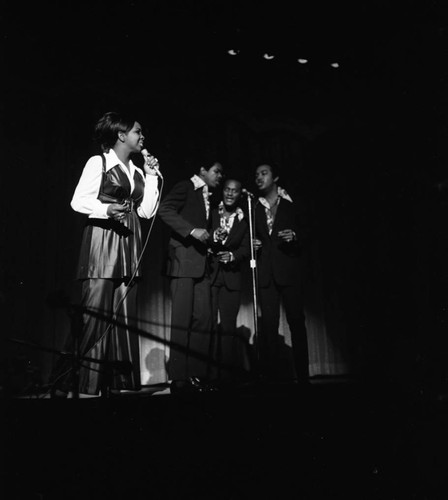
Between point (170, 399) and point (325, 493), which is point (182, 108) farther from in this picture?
point (325, 493)

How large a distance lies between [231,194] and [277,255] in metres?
0.55

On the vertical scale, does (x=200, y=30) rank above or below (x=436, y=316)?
above

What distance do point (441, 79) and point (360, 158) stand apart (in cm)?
124

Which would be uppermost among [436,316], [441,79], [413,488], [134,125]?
[441,79]

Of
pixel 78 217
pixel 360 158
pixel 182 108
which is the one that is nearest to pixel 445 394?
pixel 360 158

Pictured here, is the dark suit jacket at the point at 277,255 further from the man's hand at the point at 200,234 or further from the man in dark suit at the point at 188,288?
the man's hand at the point at 200,234

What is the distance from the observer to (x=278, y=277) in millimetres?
3412

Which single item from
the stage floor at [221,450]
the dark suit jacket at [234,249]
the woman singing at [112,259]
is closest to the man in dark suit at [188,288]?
the dark suit jacket at [234,249]

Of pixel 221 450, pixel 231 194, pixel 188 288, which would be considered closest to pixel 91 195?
pixel 188 288

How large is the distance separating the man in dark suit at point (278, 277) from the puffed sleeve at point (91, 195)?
1.14 m

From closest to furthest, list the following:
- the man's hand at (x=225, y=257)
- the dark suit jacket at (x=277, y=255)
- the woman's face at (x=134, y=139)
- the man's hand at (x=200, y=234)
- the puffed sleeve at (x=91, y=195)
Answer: the puffed sleeve at (x=91, y=195) → the woman's face at (x=134, y=139) → the man's hand at (x=200, y=234) → the man's hand at (x=225, y=257) → the dark suit jacket at (x=277, y=255)

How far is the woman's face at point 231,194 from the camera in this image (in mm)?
3486

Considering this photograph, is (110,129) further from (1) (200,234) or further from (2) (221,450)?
(2) (221,450)

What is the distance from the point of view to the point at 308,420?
5.86ft
